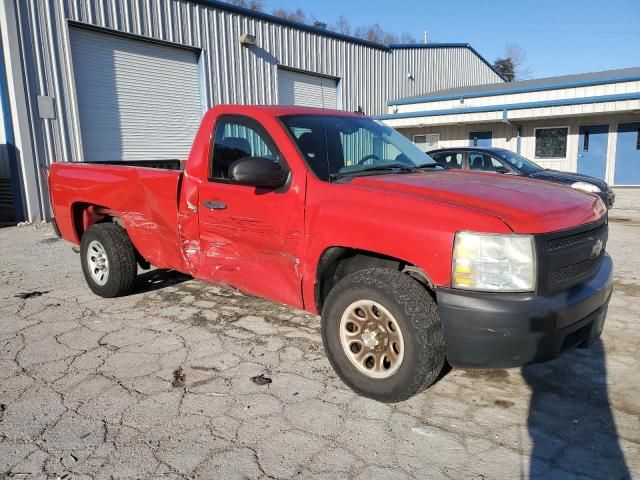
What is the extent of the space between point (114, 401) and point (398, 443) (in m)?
1.76

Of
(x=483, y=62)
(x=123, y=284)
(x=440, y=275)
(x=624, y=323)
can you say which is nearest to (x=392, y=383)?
(x=440, y=275)

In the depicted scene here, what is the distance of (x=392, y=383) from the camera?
116 inches

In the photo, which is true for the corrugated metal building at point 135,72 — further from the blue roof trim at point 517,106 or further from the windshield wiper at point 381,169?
the windshield wiper at point 381,169

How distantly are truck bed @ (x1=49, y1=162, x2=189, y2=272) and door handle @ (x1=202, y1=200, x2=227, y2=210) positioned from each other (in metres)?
0.38

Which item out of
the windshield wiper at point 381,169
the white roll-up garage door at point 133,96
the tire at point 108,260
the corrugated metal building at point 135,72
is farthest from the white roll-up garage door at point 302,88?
the windshield wiper at point 381,169

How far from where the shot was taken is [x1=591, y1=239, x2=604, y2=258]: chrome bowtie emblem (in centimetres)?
309

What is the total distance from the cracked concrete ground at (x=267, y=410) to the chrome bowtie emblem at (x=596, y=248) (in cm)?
90

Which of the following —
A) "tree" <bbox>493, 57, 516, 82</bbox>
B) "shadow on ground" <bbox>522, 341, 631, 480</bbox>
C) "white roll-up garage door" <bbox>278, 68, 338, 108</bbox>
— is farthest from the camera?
"tree" <bbox>493, 57, 516, 82</bbox>

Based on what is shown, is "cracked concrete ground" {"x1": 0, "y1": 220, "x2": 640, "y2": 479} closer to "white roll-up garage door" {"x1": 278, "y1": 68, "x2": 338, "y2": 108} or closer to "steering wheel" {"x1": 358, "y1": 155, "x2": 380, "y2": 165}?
"steering wheel" {"x1": 358, "y1": 155, "x2": 380, "y2": 165}

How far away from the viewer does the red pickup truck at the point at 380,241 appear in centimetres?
262

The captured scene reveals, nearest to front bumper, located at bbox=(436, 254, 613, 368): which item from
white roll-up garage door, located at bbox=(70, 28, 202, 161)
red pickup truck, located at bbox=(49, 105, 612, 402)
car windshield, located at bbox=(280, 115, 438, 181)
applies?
red pickup truck, located at bbox=(49, 105, 612, 402)

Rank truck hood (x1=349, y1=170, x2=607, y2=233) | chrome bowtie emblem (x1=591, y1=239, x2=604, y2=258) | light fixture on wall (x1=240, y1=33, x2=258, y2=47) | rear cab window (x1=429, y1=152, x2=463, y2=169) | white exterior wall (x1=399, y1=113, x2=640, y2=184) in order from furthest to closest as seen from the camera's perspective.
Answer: white exterior wall (x1=399, y1=113, x2=640, y2=184), light fixture on wall (x1=240, y1=33, x2=258, y2=47), rear cab window (x1=429, y1=152, x2=463, y2=169), chrome bowtie emblem (x1=591, y1=239, x2=604, y2=258), truck hood (x1=349, y1=170, x2=607, y2=233)

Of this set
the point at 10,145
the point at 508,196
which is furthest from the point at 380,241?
the point at 10,145

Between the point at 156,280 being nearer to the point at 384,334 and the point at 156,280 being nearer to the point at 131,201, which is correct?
the point at 131,201
